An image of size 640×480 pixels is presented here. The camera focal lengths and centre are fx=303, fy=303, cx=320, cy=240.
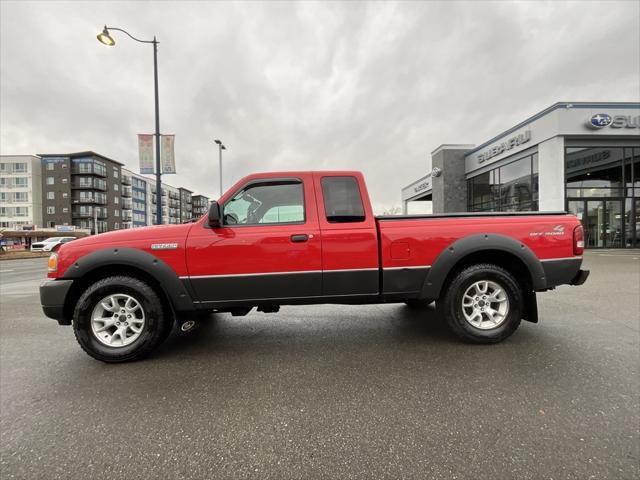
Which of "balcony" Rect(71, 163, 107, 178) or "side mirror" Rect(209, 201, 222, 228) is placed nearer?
"side mirror" Rect(209, 201, 222, 228)

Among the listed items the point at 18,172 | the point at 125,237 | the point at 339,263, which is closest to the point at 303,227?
the point at 339,263

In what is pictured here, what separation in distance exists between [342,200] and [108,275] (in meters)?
2.62

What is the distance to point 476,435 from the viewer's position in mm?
1916

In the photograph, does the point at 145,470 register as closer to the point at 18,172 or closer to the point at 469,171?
the point at 469,171

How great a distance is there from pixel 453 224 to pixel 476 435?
207 centimetres

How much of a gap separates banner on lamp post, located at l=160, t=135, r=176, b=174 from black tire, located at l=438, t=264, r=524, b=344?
1124 cm

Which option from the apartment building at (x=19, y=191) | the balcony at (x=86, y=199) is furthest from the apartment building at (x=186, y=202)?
the apartment building at (x=19, y=191)

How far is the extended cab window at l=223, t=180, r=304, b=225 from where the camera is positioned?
10.8 ft

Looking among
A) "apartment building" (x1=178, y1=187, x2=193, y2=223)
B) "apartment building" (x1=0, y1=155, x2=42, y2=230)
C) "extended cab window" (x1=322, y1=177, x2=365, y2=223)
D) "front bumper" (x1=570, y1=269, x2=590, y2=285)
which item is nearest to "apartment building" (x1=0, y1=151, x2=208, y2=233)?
"apartment building" (x1=0, y1=155, x2=42, y2=230)

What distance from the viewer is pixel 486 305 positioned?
3.36 meters

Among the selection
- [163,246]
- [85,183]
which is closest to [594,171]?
[163,246]

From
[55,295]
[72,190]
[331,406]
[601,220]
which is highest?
[72,190]

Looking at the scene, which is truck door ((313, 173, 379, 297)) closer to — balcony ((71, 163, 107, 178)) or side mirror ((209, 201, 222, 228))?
side mirror ((209, 201, 222, 228))

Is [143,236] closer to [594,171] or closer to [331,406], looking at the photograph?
[331,406]
